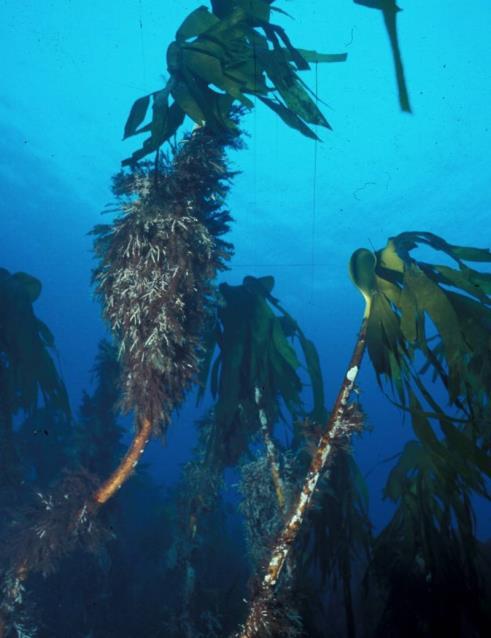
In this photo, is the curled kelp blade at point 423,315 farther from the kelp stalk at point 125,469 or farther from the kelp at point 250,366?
the kelp stalk at point 125,469

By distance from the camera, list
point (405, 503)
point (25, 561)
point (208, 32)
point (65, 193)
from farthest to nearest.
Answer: point (65, 193) < point (405, 503) < point (25, 561) < point (208, 32)

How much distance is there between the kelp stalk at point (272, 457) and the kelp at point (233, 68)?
8.29ft

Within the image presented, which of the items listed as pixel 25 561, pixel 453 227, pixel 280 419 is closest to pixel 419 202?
pixel 453 227

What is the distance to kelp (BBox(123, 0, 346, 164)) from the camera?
2836 millimetres

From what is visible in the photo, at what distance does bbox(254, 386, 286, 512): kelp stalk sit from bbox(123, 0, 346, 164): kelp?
2527 millimetres

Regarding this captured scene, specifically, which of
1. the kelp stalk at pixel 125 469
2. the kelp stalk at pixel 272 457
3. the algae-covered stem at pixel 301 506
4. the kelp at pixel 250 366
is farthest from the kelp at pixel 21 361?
the algae-covered stem at pixel 301 506

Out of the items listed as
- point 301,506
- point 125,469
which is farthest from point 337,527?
point 125,469

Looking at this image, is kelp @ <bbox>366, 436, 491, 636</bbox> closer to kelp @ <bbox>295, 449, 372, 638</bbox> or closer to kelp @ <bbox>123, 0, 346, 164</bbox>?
kelp @ <bbox>295, 449, 372, 638</bbox>

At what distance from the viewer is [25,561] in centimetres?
321

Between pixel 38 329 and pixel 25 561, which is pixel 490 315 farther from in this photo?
pixel 38 329

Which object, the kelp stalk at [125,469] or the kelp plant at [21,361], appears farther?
the kelp plant at [21,361]

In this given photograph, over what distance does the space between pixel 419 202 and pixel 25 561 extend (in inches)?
1131

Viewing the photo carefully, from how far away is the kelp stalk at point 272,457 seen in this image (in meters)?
3.48

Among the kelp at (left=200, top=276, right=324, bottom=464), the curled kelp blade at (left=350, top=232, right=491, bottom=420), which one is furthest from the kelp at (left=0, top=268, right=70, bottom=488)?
the curled kelp blade at (left=350, top=232, right=491, bottom=420)
